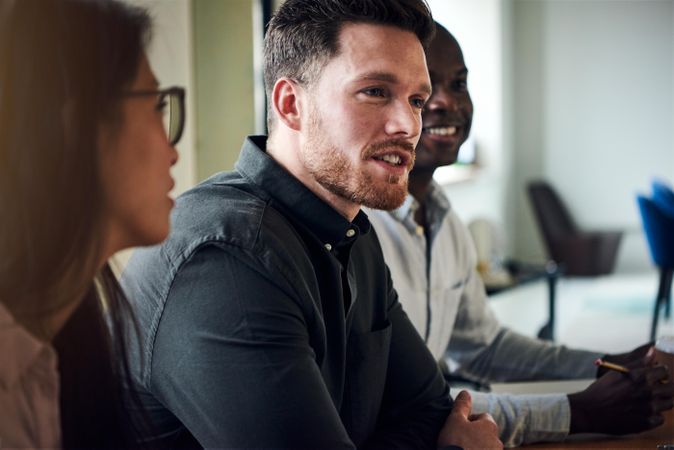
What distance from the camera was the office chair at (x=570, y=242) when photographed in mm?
8000

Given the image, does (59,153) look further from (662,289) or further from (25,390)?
(662,289)

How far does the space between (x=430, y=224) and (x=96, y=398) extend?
138 cm

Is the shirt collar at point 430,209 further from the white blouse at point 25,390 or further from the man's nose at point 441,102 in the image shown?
the white blouse at point 25,390

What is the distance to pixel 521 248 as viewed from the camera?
902 cm

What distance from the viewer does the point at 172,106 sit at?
991 mm

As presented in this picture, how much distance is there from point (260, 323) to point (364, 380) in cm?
37

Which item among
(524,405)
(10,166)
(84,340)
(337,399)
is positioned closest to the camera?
(10,166)

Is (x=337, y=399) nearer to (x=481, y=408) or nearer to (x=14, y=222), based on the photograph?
(x=481, y=408)

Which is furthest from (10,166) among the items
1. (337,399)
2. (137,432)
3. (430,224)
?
(430,224)

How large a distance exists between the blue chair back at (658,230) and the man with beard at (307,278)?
14.2 ft

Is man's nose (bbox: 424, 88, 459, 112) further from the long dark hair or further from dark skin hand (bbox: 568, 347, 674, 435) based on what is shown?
the long dark hair

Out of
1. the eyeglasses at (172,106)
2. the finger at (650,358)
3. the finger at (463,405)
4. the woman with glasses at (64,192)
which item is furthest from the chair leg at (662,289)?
the woman with glasses at (64,192)

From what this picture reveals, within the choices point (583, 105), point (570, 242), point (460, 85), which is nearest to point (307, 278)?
point (460, 85)

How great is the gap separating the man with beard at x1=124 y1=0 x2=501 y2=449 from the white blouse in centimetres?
25
